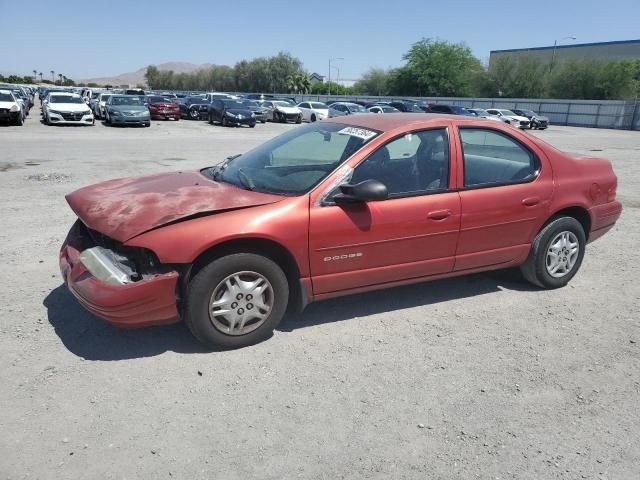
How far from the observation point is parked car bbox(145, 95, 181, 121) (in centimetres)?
3071

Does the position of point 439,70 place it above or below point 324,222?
above

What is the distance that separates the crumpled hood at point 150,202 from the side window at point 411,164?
0.80 metres

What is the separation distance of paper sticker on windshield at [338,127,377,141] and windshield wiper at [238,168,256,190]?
870 mm

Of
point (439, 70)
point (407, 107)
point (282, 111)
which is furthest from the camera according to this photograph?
point (439, 70)

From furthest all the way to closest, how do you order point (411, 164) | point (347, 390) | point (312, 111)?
1. point (312, 111)
2. point (411, 164)
3. point (347, 390)

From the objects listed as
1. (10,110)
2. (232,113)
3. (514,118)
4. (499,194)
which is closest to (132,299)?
(499,194)

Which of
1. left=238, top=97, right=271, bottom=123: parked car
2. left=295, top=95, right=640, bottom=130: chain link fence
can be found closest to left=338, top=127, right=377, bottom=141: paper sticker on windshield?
left=238, top=97, right=271, bottom=123: parked car

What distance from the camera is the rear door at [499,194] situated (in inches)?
169

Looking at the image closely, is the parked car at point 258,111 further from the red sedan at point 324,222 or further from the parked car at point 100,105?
the red sedan at point 324,222

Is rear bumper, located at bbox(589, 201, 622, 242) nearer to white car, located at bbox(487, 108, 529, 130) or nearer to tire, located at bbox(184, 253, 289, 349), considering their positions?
tire, located at bbox(184, 253, 289, 349)

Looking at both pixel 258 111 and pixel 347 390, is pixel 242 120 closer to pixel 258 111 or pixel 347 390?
pixel 258 111

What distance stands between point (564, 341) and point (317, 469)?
2.36 metres

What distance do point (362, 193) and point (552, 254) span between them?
2.27 metres

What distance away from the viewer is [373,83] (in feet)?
289
